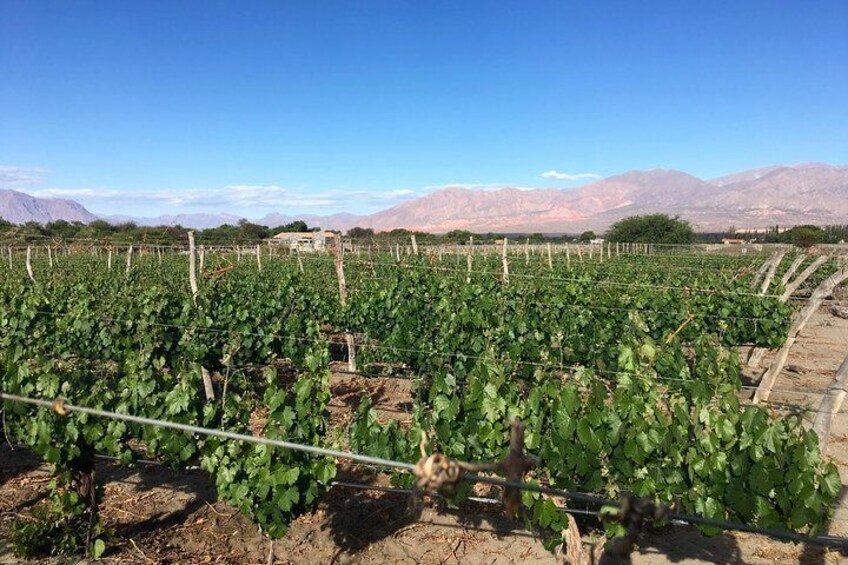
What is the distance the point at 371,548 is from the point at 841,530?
3.82 m

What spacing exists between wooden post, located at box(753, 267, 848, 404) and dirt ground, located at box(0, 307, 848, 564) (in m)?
1.62

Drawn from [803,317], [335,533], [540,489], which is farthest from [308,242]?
[540,489]

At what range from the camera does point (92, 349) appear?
23.4 ft

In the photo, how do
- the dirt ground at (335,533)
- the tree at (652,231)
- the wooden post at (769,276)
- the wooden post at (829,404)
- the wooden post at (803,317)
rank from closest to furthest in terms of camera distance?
the wooden post at (829,404)
the dirt ground at (335,533)
the wooden post at (803,317)
the wooden post at (769,276)
the tree at (652,231)

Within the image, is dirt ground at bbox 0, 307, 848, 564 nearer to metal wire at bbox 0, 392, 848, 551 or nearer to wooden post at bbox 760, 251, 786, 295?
metal wire at bbox 0, 392, 848, 551

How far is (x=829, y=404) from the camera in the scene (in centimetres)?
392

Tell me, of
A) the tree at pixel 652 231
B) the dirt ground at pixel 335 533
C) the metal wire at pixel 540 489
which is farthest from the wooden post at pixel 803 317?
the tree at pixel 652 231

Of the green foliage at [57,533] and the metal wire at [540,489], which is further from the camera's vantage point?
the green foliage at [57,533]

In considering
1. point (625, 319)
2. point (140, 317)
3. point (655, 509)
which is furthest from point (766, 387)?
point (140, 317)

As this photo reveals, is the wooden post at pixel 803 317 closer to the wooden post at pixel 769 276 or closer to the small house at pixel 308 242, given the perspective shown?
the wooden post at pixel 769 276

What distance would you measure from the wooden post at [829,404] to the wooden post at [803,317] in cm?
180

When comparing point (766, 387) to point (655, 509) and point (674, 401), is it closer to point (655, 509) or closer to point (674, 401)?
point (674, 401)

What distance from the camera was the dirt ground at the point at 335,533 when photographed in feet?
13.9

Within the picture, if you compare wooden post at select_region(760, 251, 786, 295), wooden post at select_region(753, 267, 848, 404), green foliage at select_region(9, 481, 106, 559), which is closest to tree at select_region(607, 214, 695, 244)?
wooden post at select_region(760, 251, 786, 295)
